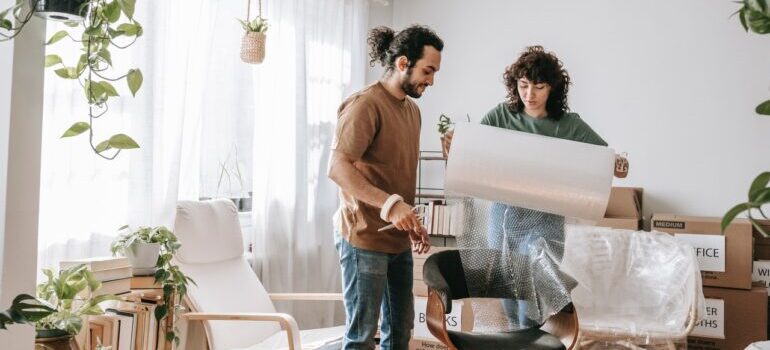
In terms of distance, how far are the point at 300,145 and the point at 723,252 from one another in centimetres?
210

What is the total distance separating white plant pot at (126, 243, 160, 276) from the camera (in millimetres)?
1791

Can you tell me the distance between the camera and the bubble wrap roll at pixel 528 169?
1.74 m

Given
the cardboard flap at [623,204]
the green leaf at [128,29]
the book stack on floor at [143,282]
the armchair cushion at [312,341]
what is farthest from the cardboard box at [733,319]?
the green leaf at [128,29]

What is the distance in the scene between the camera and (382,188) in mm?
1734

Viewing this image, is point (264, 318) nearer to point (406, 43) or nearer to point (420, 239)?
point (420, 239)

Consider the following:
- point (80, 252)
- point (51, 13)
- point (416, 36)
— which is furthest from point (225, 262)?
point (51, 13)

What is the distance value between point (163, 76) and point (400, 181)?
116 cm

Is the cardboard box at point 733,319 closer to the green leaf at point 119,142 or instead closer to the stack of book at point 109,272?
the stack of book at point 109,272

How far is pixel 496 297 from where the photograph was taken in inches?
80.3

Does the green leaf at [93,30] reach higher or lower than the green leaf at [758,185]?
higher

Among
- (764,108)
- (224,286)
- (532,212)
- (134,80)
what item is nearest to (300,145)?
(224,286)

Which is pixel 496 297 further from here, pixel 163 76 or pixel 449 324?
pixel 163 76

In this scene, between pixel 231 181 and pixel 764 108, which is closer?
pixel 764 108

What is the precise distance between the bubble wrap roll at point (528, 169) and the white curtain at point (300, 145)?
152cm
